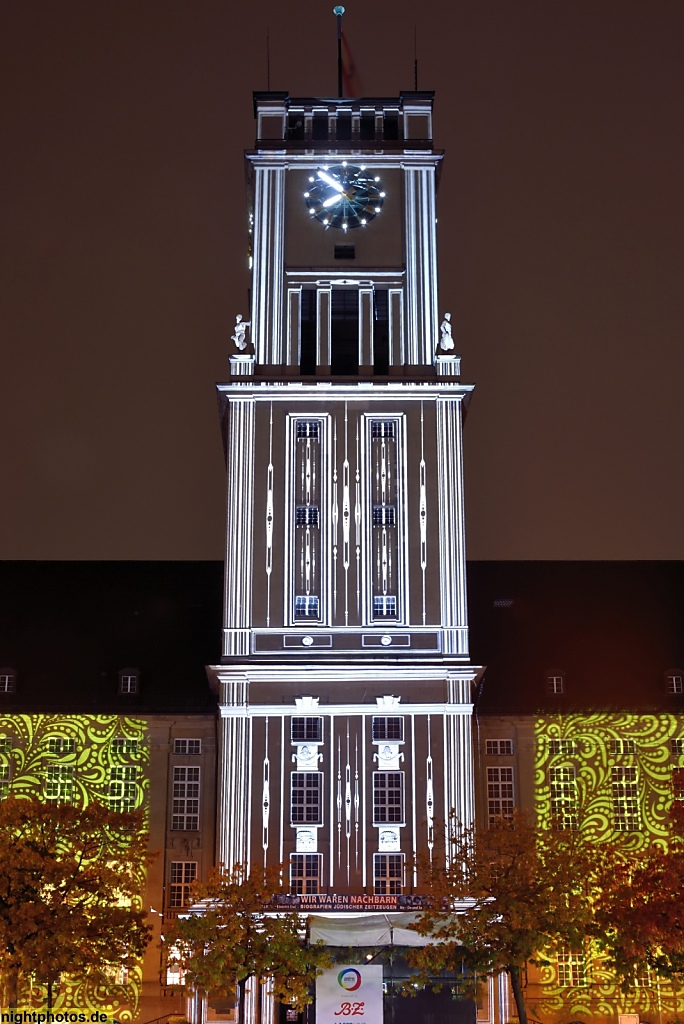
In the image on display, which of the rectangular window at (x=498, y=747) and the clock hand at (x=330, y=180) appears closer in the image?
the clock hand at (x=330, y=180)

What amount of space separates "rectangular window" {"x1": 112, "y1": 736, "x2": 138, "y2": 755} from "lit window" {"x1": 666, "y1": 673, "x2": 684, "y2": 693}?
25.3 m

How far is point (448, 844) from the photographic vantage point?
56.6m

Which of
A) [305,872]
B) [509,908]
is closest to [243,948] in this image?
[305,872]

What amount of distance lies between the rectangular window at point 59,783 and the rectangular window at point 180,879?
5.80 meters

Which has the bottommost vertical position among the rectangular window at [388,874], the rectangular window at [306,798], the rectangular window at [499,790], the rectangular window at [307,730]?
the rectangular window at [388,874]

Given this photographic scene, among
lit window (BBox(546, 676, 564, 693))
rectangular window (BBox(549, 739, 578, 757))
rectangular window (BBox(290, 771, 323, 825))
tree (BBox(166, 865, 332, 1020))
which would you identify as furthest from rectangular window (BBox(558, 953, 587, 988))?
tree (BBox(166, 865, 332, 1020))

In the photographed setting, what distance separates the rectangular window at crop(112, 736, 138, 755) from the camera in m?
67.6

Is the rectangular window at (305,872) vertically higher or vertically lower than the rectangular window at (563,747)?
lower

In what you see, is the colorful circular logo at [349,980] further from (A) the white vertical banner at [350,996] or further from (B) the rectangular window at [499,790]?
(B) the rectangular window at [499,790]

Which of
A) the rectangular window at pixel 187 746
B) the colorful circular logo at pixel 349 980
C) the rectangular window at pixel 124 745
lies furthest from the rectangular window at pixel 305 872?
the rectangular window at pixel 124 745

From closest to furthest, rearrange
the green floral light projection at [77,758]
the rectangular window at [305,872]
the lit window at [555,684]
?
the rectangular window at [305,872]
the green floral light projection at [77,758]
the lit window at [555,684]

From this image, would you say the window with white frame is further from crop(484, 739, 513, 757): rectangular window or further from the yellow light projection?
crop(484, 739, 513, 757): rectangular window

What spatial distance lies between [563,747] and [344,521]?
52.0 feet

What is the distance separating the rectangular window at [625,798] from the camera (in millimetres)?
65875
